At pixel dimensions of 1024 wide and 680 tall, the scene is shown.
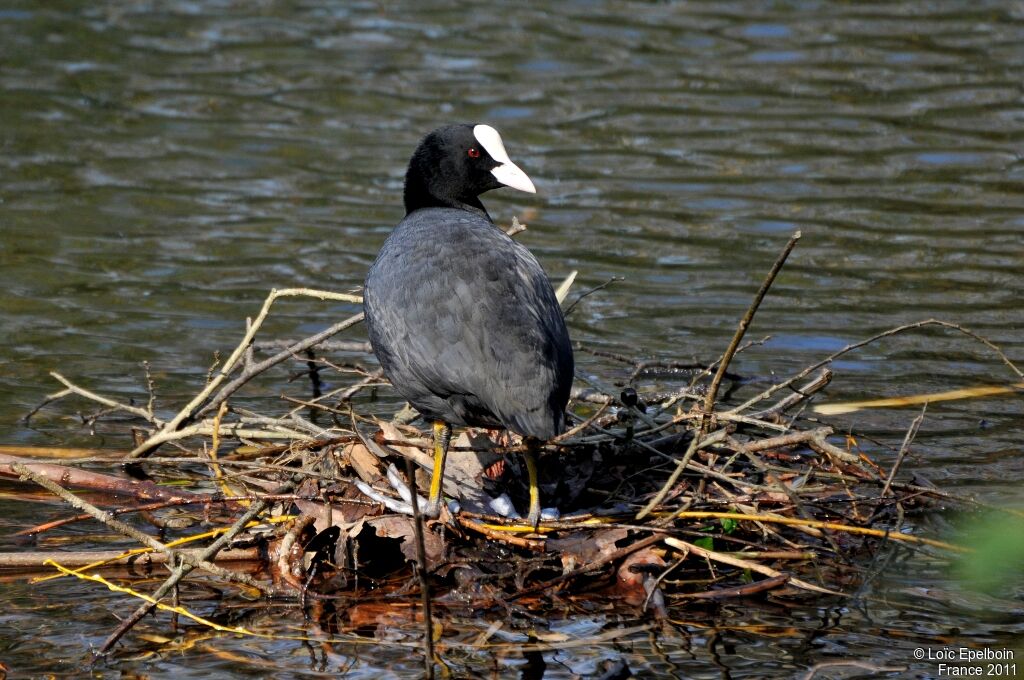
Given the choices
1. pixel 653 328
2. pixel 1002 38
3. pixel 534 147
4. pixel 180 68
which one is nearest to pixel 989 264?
pixel 653 328

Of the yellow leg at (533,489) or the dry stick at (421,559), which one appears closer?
the dry stick at (421,559)

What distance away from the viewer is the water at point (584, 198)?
427 cm

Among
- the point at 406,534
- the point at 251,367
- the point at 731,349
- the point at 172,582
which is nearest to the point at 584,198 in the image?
the point at 251,367

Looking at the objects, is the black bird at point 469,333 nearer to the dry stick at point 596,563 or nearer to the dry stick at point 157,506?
the dry stick at point 596,563

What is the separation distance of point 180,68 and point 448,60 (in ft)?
6.69

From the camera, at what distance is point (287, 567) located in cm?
424

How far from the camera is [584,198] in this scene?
345 inches

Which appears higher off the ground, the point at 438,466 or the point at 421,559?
the point at 421,559

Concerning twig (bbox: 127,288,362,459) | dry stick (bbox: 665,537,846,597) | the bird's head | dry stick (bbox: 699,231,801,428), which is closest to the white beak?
the bird's head

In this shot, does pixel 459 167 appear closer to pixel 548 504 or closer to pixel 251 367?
pixel 251 367

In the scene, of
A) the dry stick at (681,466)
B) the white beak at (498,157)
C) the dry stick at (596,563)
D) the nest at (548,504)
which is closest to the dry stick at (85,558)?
the nest at (548,504)

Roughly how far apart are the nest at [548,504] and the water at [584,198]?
0.19 meters

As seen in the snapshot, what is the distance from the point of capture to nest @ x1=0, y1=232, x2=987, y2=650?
161 inches

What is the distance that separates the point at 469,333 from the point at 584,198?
4.83 metres
